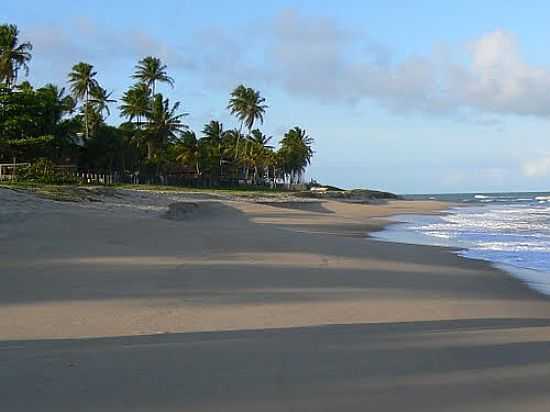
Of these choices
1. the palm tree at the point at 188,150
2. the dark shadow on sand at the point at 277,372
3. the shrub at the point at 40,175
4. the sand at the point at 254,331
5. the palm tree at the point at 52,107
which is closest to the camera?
the dark shadow on sand at the point at 277,372

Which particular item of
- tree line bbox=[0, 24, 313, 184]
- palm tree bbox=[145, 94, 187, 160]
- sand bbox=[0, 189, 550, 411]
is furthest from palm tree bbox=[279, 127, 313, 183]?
sand bbox=[0, 189, 550, 411]

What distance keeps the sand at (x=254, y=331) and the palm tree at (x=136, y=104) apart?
54.7m

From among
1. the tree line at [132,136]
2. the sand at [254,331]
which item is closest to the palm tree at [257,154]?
the tree line at [132,136]

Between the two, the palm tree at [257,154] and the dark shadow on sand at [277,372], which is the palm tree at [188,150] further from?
the dark shadow on sand at [277,372]

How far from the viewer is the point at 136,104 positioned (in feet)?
225

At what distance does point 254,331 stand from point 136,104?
6414cm

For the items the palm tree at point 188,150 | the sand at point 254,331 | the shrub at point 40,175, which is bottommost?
the sand at point 254,331

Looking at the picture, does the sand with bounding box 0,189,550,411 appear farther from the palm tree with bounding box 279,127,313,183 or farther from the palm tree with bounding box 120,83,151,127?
the palm tree with bounding box 279,127,313,183

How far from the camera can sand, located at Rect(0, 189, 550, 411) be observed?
4812mm

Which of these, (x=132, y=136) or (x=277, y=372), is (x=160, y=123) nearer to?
(x=132, y=136)

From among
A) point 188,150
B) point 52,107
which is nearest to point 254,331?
point 52,107

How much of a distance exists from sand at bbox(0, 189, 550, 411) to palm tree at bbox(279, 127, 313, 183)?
84.1 meters

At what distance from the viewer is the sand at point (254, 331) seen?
15.8 feet

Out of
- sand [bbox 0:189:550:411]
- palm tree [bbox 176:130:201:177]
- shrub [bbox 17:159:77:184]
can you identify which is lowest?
sand [bbox 0:189:550:411]
